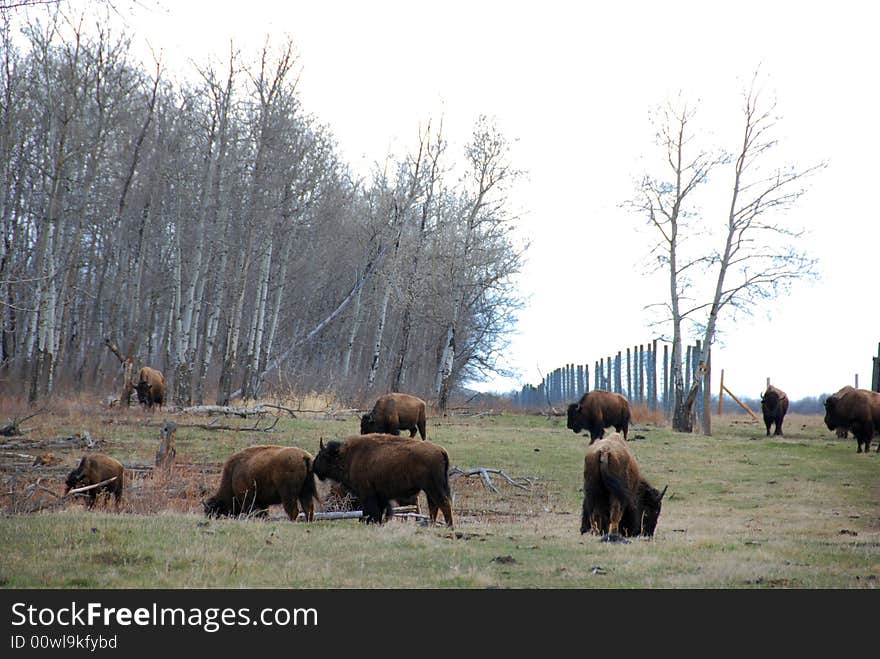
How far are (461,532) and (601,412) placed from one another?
58.6 feet

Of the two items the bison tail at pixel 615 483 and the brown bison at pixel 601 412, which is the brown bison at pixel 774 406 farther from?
the bison tail at pixel 615 483

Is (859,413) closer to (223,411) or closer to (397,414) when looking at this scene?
(397,414)

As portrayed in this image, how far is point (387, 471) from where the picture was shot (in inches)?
490

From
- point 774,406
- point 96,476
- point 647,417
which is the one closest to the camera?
point 96,476

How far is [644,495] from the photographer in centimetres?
1223

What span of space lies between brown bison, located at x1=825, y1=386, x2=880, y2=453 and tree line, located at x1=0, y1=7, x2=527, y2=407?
15.8m

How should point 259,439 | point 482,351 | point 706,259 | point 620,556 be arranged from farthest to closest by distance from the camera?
point 482,351, point 706,259, point 259,439, point 620,556

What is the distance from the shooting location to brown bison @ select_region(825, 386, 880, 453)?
1147 inches

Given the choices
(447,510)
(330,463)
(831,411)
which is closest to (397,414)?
(330,463)

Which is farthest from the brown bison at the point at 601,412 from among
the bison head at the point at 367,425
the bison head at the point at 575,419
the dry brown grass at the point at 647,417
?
the dry brown grass at the point at 647,417

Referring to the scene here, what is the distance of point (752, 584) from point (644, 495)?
15.1 ft

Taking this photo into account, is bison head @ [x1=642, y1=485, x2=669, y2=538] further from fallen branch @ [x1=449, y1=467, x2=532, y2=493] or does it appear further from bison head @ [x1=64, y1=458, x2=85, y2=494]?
bison head @ [x1=64, y1=458, x2=85, y2=494]

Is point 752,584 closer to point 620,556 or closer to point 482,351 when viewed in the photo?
point 620,556
